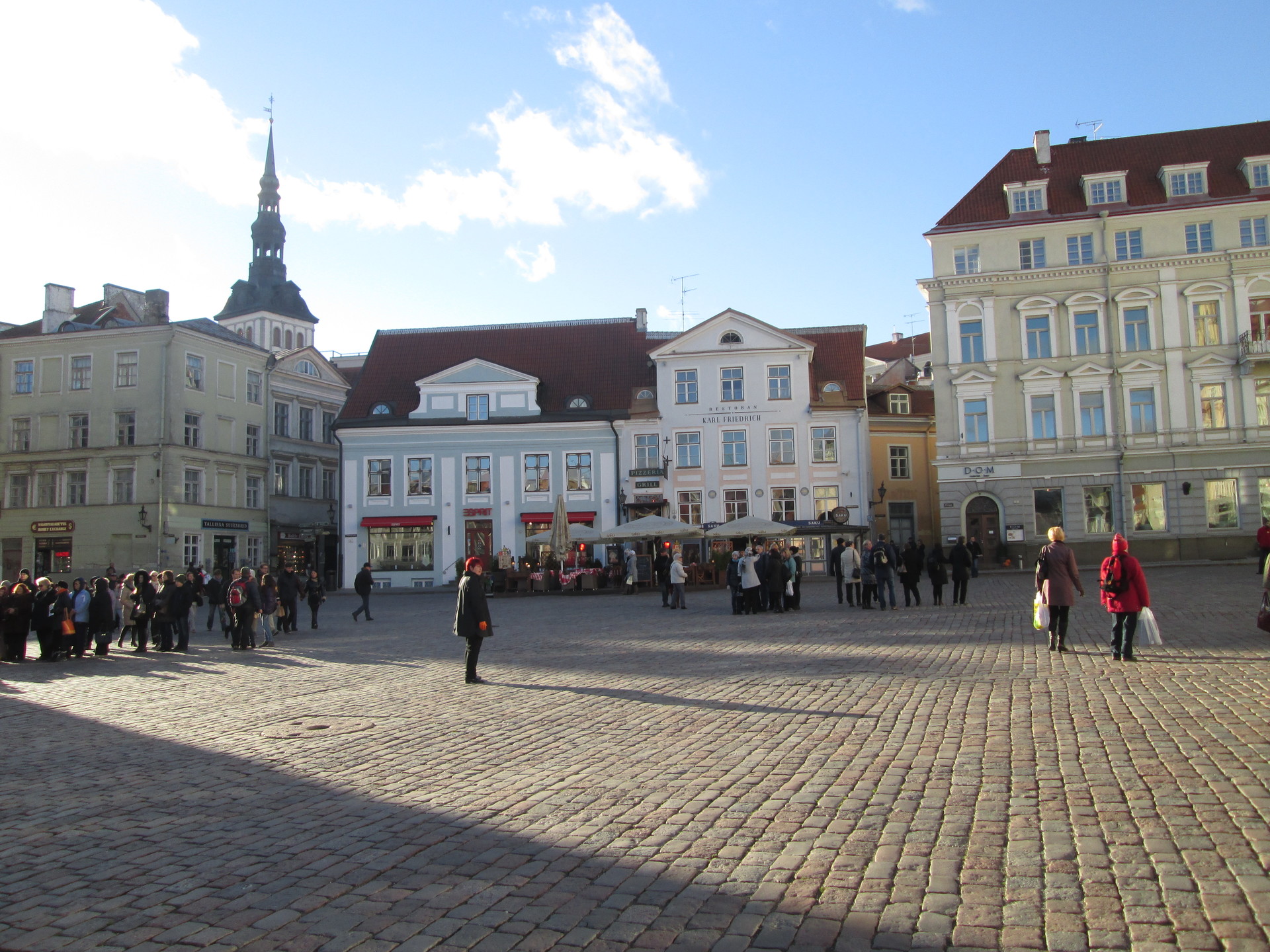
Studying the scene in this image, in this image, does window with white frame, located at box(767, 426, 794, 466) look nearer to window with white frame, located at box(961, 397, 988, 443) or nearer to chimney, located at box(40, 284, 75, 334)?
window with white frame, located at box(961, 397, 988, 443)

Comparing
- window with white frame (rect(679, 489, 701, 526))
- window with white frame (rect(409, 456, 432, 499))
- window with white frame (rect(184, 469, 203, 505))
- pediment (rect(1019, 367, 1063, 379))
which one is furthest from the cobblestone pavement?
window with white frame (rect(184, 469, 203, 505))

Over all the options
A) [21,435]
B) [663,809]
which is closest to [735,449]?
[21,435]

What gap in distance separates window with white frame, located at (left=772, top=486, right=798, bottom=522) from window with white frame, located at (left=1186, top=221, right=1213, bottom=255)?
61.0 ft

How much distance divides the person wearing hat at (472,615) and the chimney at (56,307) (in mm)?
46061

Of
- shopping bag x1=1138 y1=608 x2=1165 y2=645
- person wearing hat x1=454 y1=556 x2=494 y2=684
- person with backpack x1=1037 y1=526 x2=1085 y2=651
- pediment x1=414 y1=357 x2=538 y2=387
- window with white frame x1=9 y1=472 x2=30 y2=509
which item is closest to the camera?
A: shopping bag x1=1138 y1=608 x2=1165 y2=645

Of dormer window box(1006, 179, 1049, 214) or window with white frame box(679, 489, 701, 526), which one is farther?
window with white frame box(679, 489, 701, 526)

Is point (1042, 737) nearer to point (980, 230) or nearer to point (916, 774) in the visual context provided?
point (916, 774)

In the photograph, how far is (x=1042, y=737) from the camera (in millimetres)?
8047

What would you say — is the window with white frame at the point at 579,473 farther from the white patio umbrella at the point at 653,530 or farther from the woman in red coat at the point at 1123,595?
the woman in red coat at the point at 1123,595

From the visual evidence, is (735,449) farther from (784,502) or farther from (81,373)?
(81,373)

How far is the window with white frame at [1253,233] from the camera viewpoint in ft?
133

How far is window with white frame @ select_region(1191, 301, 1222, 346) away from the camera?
4056cm

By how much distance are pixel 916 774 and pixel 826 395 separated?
3899 cm

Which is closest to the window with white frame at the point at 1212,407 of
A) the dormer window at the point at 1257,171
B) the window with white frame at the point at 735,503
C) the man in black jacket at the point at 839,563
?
the dormer window at the point at 1257,171
